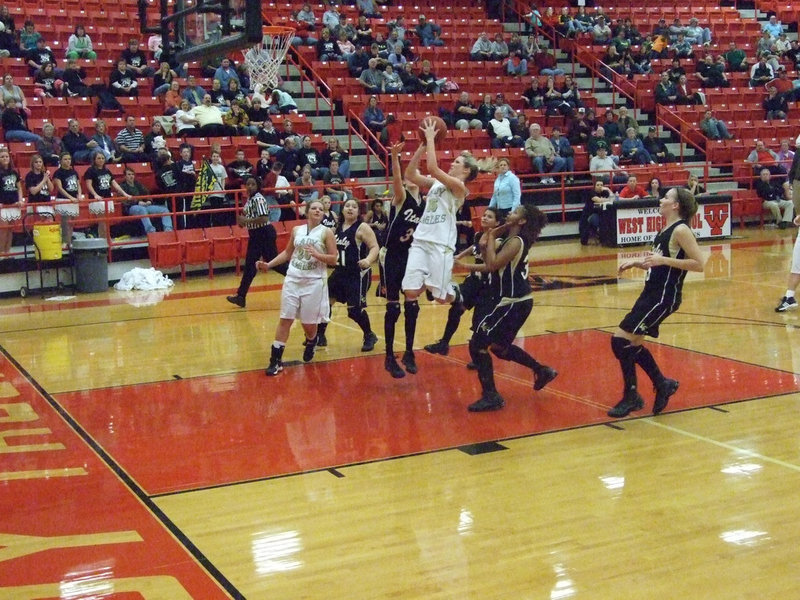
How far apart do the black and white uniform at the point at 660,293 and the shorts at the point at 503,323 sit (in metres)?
0.75

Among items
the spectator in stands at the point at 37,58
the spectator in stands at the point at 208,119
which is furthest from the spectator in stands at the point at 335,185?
the spectator in stands at the point at 37,58

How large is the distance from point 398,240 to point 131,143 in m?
9.66

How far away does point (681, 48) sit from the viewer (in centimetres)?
2606

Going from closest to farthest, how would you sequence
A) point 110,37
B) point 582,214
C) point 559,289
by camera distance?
point 559,289
point 582,214
point 110,37

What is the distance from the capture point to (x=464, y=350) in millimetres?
9406

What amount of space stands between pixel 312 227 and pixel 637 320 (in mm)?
3038

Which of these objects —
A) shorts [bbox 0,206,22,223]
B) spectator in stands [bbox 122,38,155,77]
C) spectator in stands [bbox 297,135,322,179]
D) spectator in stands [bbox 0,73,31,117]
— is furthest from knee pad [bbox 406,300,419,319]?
spectator in stands [bbox 122,38,155,77]

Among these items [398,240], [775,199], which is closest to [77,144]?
[398,240]

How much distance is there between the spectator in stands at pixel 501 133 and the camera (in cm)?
2030

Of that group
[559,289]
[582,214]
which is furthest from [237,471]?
[582,214]

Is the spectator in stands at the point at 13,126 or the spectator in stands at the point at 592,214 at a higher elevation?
the spectator in stands at the point at 13,126

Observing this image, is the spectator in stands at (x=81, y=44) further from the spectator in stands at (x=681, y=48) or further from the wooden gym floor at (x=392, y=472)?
the spectator in stands at (x=681, y=48)

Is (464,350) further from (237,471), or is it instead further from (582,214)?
(582,214)

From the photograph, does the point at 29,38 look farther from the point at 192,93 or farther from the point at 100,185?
the point at 100,185
